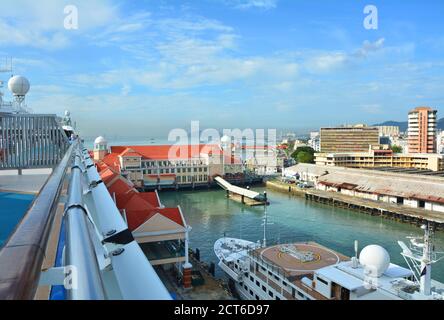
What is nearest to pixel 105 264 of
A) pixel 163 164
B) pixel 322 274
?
pixel 322 274

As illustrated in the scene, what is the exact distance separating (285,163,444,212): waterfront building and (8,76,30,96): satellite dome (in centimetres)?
1469

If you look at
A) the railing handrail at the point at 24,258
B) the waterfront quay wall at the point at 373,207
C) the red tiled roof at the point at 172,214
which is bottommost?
the waterfront quay wall at the point at 373,207

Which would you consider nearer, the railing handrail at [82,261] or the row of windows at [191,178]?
the railing handrail at [82,261]

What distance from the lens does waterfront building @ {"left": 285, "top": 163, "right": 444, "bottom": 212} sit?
49.4 ft

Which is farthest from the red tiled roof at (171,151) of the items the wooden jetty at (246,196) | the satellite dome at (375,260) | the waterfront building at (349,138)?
the waterfront building at (349,138)

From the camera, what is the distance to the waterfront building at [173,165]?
22188 mm

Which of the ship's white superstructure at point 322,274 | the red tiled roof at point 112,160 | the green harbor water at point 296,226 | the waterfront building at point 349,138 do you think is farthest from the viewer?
the waterfront building at point 349,138

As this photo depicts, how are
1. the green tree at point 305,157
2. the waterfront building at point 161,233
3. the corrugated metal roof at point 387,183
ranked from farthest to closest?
the green tree at point 305,157
the corrugated metal roof at point 387,183
the waterfront building at point 161,233

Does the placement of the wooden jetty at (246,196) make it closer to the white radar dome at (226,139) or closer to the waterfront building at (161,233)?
the white radar dome at (226,139)

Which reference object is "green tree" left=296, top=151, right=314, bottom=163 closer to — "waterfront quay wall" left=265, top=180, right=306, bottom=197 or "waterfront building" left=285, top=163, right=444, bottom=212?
"waterfront building" left=285, top=163, right=444, bottom=212

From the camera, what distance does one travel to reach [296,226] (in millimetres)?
12539

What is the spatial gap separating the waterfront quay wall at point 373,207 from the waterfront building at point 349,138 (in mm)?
26326

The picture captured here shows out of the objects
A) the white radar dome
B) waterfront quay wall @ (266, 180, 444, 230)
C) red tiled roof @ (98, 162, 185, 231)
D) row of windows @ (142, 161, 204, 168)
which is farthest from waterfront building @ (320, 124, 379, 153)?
red tiled roof @ (98, 162, 185, 231)
